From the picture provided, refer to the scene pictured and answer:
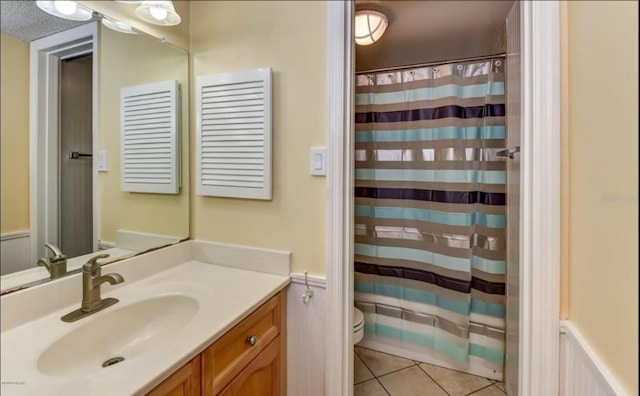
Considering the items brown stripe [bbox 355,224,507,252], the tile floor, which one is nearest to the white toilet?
the tile floor

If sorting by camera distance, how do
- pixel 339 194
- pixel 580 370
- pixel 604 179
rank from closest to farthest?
pixel 604 179 < pixel 580 370 < pixel 339 194

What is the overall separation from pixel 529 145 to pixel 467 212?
2.85ft

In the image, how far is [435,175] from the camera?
1751mm

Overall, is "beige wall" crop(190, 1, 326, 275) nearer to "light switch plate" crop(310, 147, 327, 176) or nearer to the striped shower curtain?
"light switch plate" crop(310, 147, 327, 176)

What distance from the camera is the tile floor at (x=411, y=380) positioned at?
1597 mm

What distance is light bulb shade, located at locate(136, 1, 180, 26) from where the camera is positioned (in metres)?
1.14

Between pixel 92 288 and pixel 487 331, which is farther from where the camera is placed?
pixel 487 331

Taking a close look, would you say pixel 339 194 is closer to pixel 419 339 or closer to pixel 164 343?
pixel 164 343

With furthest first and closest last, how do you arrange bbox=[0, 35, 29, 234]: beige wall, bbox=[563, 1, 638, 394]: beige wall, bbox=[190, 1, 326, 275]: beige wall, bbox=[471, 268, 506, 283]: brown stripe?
bbox=[471, 268, 506, 283]: brown stripe < bbox=[190, 1, 326, 275]: beige wall < bbox=[0, 35, 29, 234]: beige wall < bbox=[563, 1, 638, 394]: beige wall

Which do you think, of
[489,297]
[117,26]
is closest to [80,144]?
[117,26]

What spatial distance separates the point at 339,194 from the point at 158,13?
1019 millimetres

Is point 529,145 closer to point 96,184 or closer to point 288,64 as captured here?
point 288,64

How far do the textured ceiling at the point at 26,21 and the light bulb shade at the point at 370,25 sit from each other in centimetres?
141

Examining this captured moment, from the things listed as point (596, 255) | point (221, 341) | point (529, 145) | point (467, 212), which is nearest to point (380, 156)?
point (467, 212)
